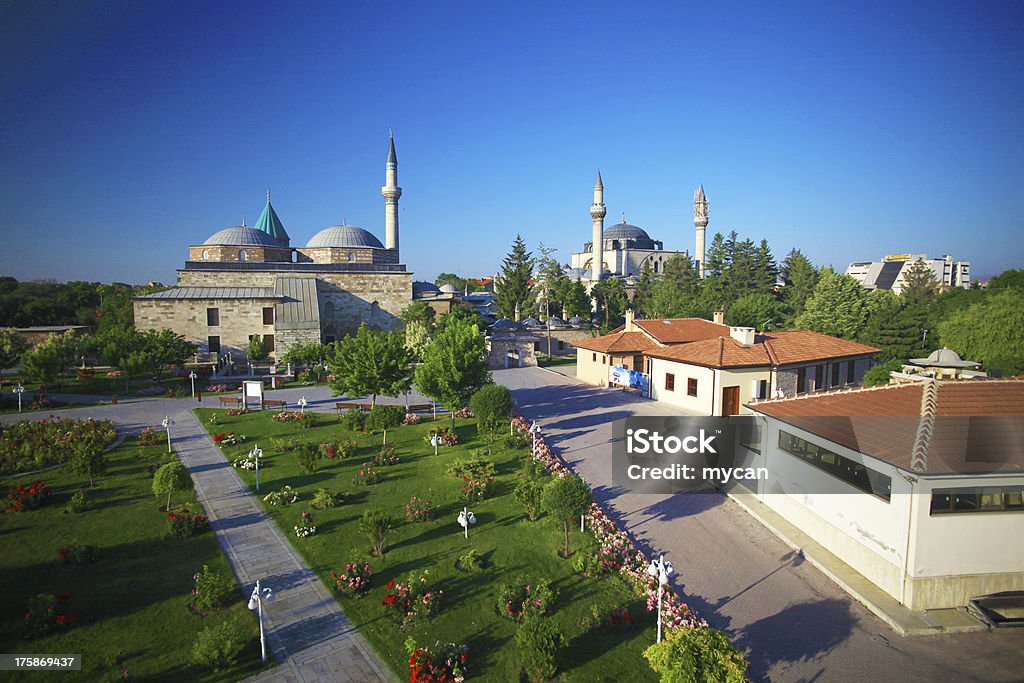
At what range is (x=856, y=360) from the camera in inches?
977

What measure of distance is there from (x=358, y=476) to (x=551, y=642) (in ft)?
28.4

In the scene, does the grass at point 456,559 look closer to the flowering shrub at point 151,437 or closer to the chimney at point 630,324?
the flowering shrub at point 151,437

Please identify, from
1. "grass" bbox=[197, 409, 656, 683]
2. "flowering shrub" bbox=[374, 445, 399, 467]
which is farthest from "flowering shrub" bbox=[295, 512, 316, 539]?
"flowering shrub" bbox=[374, 445, 399, 467]

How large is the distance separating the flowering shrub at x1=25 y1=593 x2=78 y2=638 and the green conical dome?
45111 millimetres

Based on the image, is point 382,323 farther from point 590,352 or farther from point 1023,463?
point 1023,463

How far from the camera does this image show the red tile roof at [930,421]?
9055 millimetres

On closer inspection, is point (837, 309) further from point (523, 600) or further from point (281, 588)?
point (281, 588)

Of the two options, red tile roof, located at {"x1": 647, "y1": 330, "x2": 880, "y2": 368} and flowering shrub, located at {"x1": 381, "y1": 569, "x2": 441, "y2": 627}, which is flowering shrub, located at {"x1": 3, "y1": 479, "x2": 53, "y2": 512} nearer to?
flowering shrub, located at {"x1": 381, "y1": 569, "x2": 441, "y2": 627}

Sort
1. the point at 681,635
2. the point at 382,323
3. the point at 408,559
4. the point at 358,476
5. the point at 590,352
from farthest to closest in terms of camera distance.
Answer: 1. the point at 382,323
2. the point at 590,352
3. the point at 358,476
4. the point at 408,559
5. the point at 681,635

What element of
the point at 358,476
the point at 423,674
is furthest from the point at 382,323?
the point at 423,674

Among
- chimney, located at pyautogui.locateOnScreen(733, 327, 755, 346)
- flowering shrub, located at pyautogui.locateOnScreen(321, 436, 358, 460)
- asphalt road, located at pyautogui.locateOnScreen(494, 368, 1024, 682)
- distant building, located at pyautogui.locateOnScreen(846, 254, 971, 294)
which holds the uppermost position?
distant building, located at pyautogui.locateOnScreen(846, 254, 971, 294)

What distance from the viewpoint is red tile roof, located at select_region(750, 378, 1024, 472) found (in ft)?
29.7

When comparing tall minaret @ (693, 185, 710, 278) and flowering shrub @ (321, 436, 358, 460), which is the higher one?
tall minaret @ (693, 185, 710, 278)

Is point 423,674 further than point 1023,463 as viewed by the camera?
No
